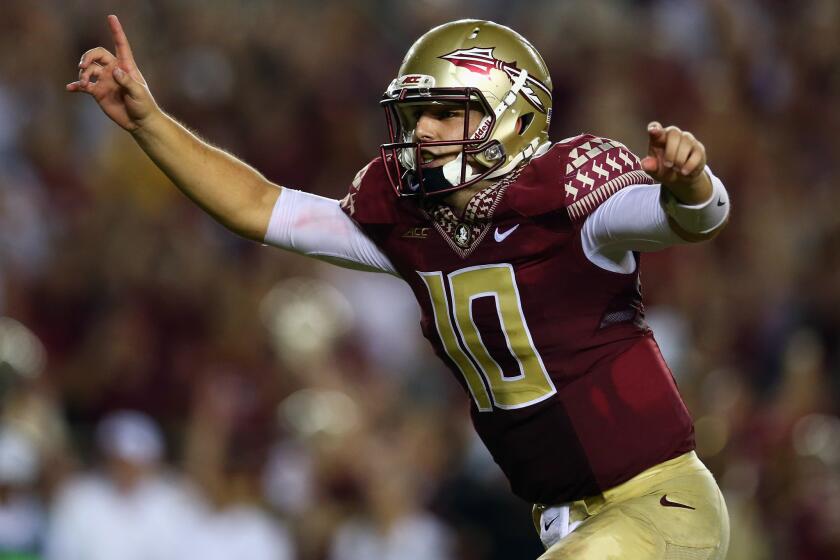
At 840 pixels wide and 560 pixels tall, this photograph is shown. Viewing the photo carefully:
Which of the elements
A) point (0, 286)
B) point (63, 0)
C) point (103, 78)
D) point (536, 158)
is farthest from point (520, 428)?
point (63, 0)

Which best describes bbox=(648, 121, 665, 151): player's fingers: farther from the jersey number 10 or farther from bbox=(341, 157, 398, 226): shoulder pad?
bbox=(341, 157, 398, 226): shoulder pad

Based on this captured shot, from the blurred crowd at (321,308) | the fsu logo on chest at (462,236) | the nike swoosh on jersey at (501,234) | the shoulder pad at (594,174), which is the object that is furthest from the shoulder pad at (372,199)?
the blurred crowd at (321,308)

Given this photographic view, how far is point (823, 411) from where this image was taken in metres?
7.15

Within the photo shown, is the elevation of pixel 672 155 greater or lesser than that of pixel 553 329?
greater

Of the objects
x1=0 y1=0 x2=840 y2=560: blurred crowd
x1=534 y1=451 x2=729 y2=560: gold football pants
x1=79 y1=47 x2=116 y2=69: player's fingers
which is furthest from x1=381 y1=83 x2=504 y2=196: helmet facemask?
x1=0 y1=0 x2=840 y2=560: blurred crowd

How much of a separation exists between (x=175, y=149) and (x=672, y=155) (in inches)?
56.7

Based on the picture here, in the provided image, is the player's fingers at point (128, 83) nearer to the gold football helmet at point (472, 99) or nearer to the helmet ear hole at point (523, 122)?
the gold football helmet at point (472, 99)

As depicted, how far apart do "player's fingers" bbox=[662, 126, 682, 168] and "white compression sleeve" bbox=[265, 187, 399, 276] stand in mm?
1062

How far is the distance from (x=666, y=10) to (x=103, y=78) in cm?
650

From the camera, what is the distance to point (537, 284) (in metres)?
3.62

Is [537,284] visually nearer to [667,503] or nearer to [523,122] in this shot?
[523,122]

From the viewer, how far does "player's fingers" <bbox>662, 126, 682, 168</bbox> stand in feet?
10.4

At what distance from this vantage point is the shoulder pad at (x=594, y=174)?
3.53m

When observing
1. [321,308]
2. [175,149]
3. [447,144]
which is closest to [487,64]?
[447,144]
